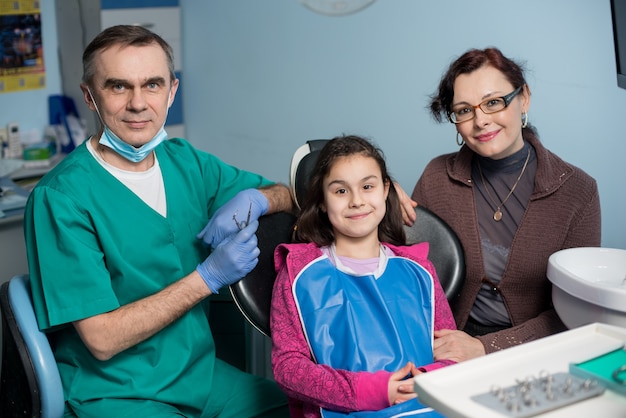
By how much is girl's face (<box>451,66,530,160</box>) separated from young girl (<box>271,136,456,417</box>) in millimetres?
252

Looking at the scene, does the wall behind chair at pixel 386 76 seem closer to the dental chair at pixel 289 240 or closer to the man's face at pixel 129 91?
the dental chair at pixel 289 240

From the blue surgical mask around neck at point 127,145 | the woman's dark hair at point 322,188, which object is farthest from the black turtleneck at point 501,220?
the blue surgical mask around neck at point 127,145

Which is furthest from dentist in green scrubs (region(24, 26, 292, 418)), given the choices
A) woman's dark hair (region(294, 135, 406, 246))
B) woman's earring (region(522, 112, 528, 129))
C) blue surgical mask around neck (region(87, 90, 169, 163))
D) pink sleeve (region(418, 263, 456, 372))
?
woman's earring (region(522, 112, 528, 129))

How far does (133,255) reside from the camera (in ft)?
5.90

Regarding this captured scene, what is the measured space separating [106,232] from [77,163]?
0.17 meters

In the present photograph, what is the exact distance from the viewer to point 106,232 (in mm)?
1735

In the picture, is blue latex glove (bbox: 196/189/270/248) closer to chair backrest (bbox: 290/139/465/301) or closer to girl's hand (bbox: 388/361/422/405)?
chair backrest (bbox: 290/139/465/301)

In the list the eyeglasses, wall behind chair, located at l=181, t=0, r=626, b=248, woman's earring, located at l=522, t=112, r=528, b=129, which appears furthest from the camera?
wall behind chair, located at l=181, t=0, r=626, b=248

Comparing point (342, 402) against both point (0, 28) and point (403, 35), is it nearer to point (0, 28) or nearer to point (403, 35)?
point (403, 35)

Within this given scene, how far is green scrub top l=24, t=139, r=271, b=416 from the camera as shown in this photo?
1664 millimetres

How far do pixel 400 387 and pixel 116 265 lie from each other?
2.30 ft

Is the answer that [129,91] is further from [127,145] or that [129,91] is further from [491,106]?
[491,106]

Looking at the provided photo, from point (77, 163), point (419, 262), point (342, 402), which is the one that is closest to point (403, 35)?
point (419, 262)

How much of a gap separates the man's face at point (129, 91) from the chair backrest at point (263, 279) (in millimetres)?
357
